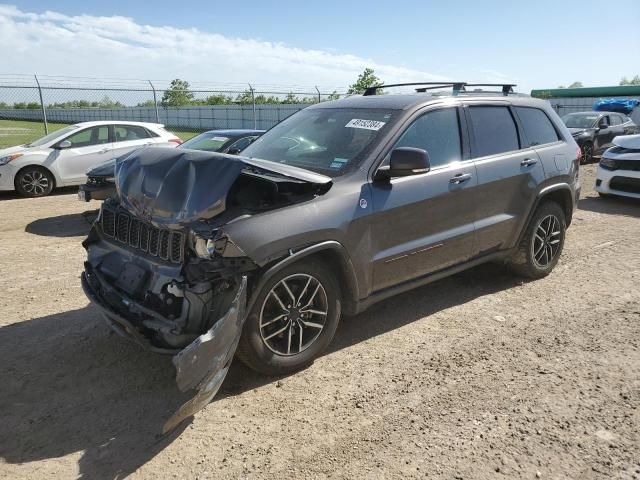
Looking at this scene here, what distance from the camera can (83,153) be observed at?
10602mm

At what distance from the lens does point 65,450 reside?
2723mm

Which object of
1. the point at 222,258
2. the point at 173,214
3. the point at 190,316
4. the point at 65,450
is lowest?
the point at 65,450

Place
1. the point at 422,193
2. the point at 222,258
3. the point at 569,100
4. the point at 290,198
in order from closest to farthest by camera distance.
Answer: the point at 222,258, the point at 290,198, the point at 422,193, the point at 569,100

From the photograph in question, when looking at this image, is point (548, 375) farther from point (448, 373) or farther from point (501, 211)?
point (501, 211)

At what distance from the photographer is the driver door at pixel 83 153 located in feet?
34.3

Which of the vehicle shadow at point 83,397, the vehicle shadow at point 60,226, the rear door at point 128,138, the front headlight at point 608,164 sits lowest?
the vehicle shadow at point 83,397

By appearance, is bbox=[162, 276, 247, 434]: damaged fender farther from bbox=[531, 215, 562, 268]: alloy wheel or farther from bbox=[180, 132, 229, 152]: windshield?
bbox=[180, 132, 229, 152]: windshield

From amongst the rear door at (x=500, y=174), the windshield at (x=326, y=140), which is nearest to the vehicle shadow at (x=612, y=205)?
the rear door at (x=500, y=174)

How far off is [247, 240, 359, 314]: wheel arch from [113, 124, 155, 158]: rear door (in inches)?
332

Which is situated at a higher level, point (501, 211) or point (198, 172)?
point (198, 172)

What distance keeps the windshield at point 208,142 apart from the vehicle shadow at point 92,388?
15.2 ft

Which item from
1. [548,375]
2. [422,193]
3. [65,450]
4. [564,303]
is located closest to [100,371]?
[65,450]

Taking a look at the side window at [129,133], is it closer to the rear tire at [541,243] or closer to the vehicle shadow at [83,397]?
the vehicle shadow at [83,397]

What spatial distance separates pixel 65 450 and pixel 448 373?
235 centimetres
